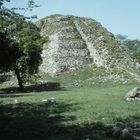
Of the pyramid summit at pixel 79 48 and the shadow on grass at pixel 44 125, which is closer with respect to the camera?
the shadow on grass at pixel 44 125

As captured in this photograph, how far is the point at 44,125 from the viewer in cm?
2027

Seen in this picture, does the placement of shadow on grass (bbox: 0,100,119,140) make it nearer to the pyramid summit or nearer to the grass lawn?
the grass lawn

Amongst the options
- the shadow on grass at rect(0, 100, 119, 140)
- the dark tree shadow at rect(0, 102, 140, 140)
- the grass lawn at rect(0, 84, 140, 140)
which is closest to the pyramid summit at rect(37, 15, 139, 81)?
the grass lawn at rect(0, 84, 140, 140)

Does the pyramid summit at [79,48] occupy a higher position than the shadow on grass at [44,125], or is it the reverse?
the pyramid summit at [79,48]

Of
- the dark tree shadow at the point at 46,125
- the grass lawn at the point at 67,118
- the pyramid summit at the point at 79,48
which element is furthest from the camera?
the pyramid summit at the point at 79,48

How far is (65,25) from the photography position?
6400cm

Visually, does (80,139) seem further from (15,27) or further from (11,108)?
(15,27)

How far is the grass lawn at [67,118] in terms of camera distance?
17.9 metres

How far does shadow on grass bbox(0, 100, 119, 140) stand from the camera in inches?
688

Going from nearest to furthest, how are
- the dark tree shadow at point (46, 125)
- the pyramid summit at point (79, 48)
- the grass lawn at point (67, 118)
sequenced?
the dark tree shadow at point (46, 125), the grass lawn at point (67, 118), the pyramid summit at point (79, 48)

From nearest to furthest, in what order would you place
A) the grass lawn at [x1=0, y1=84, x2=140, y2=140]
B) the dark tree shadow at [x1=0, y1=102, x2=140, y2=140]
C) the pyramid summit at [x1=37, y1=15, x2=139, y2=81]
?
the dark tree shadow at [x1=0, y1=102, x2=140, y2=140] → the grass lawn at [x1=0, y1=84, x2=140, y2=140] → the pyramid summit at [x1=37, y1=15, x2=139, y2=81]

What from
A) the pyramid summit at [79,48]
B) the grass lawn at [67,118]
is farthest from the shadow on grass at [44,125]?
the pyramid summit at [79,48]

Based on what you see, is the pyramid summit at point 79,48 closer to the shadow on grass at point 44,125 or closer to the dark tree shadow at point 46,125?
the shadow on grass at point 44,125

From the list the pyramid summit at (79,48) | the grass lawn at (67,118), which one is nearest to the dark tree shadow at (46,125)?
the grass lawn at (67,118)
